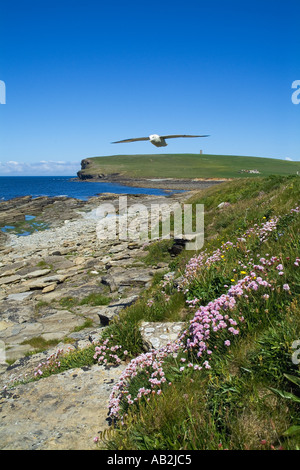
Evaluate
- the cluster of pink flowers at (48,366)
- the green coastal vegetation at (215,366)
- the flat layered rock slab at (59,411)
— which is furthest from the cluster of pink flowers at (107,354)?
the cluster of pink flowers at (48,366)

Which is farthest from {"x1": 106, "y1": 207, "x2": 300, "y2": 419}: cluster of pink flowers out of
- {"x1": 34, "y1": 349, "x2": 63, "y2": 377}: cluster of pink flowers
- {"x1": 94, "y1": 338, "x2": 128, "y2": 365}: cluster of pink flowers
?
{"x1": 34, "y1": 349, "x2": 63, "y2": 377}: cluster of pink flowers

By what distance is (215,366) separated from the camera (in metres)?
3.81

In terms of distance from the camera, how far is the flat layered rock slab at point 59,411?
3703mm

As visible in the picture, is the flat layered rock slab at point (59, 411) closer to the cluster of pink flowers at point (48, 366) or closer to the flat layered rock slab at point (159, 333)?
the cluster of pink flowers at point (48, 366)

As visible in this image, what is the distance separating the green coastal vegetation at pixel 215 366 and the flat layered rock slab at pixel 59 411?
0.84ft

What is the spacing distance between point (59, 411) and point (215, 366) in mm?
2411

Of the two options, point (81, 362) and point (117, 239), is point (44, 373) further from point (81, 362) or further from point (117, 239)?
point (117, 239)

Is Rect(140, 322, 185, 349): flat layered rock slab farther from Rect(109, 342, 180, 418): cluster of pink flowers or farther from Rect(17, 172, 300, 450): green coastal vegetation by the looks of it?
Rect(109, 342, 180, 418): cluster of pink flowers

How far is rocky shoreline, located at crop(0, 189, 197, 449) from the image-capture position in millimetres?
4023

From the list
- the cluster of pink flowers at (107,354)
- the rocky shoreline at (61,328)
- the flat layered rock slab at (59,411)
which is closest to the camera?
the flat layered rock slab at (59,411)

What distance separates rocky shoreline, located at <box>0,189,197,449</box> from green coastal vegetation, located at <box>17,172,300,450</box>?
45cm

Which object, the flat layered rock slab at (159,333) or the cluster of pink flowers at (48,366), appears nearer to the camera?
the flat layered rock slab at (159,333)

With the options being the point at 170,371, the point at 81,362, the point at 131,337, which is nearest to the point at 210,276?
the point at 131,337

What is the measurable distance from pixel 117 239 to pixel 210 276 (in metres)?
17.2
